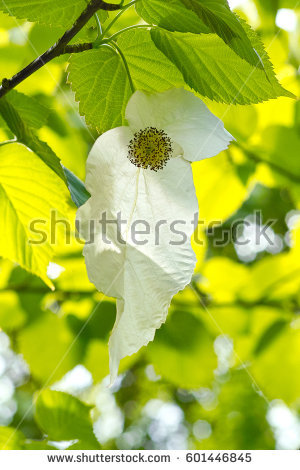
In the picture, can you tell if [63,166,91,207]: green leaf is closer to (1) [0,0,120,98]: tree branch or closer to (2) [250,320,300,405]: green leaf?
(1) [0,0,120,98]: tree branch

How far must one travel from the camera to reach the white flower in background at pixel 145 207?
290mm

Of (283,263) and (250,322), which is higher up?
(283,263)

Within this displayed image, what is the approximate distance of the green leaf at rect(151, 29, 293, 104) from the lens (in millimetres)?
340

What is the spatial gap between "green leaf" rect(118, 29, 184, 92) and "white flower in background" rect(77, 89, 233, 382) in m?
0.04

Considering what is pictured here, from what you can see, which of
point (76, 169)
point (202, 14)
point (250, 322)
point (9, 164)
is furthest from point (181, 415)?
point (202, 14)

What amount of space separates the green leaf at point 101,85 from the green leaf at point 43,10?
0.03m

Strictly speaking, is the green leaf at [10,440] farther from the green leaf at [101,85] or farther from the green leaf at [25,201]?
the green leaf at [101,85]

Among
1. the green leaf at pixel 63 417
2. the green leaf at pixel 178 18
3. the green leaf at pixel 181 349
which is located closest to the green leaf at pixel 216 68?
the green leaf at pixel 178 18

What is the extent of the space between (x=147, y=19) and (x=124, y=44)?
1.2 inches

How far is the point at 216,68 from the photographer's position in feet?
1.13

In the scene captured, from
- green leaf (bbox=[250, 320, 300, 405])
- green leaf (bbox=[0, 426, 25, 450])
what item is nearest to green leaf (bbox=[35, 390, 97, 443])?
green leaf (bbox=[0, 426, 25, 450])

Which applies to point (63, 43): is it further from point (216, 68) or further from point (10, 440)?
point (10, 440)

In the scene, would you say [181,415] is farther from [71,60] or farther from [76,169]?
[71,60]

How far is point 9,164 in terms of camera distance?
1.53ft
